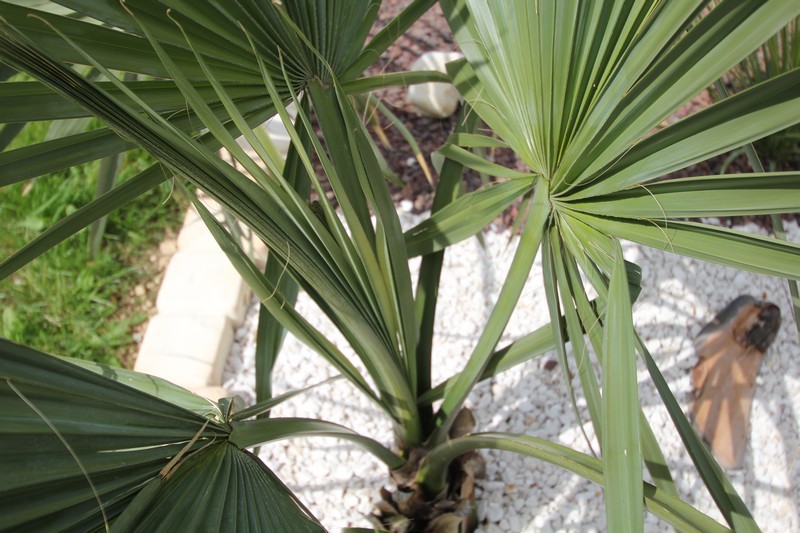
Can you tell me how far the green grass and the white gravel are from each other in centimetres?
34

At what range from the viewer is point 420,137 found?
83.5 inches

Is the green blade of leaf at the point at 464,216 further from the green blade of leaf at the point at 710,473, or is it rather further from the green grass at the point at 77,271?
the green grass at the point at 77,271

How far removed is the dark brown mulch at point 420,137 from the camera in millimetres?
2031

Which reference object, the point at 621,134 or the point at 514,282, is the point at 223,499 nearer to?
the point at 514,282

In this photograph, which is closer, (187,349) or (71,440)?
(71,440)

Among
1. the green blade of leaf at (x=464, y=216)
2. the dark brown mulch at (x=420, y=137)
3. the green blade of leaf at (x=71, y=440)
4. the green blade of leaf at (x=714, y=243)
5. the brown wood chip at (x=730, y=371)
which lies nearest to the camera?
the green blade of leaf at (x=71, y=440)

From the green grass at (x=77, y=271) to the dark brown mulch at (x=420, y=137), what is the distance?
67 centimetres

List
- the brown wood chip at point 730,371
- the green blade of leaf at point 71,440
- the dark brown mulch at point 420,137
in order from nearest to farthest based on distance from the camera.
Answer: the green blade of leaf at point 71,440
the brown wood chip at point 730,371
the dark brown mulch at point 420,137

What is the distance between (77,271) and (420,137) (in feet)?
3.46

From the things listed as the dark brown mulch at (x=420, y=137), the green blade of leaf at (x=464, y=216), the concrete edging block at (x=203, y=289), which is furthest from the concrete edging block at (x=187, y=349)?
the green blade of leaf at (x=464, y=216)

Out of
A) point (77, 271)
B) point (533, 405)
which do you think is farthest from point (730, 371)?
point (77, 271)

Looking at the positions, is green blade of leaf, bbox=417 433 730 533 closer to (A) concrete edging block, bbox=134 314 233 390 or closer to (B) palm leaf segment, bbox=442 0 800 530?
(B) palm leaf segment, bbox=442 0 800 530

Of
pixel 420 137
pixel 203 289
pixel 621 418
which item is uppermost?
pixel 420 137

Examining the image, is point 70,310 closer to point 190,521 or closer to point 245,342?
point 245,342
